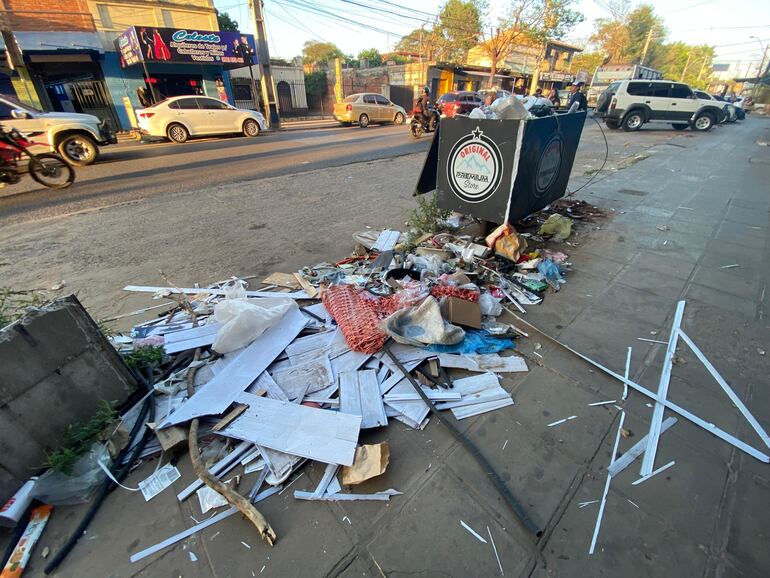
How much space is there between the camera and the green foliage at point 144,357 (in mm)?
2459

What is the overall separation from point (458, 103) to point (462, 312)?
1642 cm

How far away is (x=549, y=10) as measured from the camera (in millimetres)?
28484

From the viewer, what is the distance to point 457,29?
35.1 meters

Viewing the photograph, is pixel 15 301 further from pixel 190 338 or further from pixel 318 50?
pixel 318 50

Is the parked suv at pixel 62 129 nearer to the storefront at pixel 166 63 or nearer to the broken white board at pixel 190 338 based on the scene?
the storefront at pixel 166 63

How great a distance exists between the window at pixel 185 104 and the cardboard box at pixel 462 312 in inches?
584

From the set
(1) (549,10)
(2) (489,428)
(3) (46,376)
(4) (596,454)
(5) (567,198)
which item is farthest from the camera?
(1) (549,10)

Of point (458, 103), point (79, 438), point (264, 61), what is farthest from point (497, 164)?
point (264, 61)

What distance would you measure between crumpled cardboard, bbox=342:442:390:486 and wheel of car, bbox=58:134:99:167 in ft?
37.1

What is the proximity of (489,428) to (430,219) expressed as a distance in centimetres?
323

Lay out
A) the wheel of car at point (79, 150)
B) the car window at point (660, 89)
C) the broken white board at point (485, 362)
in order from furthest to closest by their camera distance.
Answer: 1. the car window at point (660, 89)
2. the wheel of car at point (79, 150)
3. the broken white board at point (485, 362)

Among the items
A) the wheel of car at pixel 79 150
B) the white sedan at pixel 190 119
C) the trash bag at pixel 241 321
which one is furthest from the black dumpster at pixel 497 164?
the white sedan at pixel 190 119

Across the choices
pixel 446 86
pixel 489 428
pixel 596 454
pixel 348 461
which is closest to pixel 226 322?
pixel 348 461

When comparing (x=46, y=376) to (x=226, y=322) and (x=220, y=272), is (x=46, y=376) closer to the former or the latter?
(x=226, y=322)
